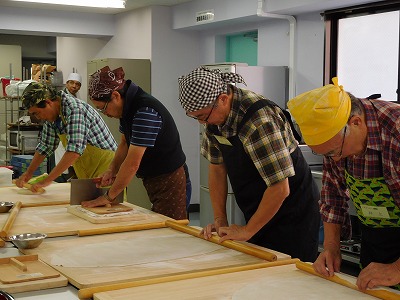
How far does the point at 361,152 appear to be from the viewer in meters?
1.72

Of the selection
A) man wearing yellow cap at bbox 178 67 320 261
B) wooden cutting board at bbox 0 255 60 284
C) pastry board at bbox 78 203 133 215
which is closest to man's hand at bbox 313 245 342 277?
man wearing yellow cap at bbox 178 67 320 261

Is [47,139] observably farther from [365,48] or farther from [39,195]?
[365,48]

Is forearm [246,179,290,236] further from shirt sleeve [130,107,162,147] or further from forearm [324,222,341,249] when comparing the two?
shirt sleeve [130,107,162,147]

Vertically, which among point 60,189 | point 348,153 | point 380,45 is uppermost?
point 380,45

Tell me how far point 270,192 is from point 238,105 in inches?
14.1

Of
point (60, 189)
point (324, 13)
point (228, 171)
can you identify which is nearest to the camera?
point (228, 171)

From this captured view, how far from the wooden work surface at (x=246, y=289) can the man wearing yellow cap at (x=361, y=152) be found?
7 cm

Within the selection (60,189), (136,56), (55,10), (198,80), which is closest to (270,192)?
(198,80)

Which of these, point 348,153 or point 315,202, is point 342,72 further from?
point 348,153

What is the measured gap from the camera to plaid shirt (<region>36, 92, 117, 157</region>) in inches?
133

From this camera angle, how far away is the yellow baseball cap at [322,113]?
5.29 ft

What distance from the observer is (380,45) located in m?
5.19

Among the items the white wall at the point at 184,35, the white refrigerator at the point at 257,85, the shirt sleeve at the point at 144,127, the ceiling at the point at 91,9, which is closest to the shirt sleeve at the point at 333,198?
the shirt sleeve at the point at 144,127

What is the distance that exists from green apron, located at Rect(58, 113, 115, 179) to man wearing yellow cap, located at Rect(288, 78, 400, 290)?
1965 mm
